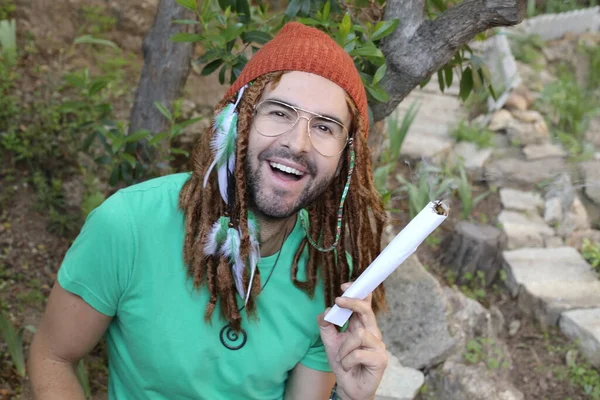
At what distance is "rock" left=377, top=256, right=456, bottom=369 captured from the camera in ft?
10.9

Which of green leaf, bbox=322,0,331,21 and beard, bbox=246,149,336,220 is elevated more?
green leaf, bbox=322,0,331,21

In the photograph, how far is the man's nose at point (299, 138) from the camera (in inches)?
69.0

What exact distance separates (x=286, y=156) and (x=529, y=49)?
252 inches

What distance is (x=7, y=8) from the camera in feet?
13.5

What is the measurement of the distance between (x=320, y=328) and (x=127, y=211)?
62 cm

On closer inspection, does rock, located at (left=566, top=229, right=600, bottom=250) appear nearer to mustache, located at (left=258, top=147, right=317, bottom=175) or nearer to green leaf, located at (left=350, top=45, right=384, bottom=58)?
green leaf, located at (left=350, top=45, right=384, bottom=58)

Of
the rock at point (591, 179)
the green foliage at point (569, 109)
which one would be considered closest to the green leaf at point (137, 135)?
the rock at point (591, 179)

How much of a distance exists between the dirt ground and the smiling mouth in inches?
63.7

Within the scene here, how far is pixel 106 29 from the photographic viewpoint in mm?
4441

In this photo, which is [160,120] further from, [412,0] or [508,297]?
[508,297]

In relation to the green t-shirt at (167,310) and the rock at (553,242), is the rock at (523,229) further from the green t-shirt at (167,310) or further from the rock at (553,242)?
the green t-shirt at (167,310)

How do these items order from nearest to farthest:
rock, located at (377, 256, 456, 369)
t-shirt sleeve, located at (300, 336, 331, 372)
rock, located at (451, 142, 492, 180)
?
t-shirt sleeve, located at (300, 336, 331, 372) < rock, located at (377, 256, 456, 369) < rock, located at (451, 142, 492, 180)

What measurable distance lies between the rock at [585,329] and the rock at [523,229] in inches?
29.3

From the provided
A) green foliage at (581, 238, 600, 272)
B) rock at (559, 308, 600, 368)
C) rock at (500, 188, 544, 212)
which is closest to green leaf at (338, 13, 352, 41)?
rock at (559, 308, 600, 368)
